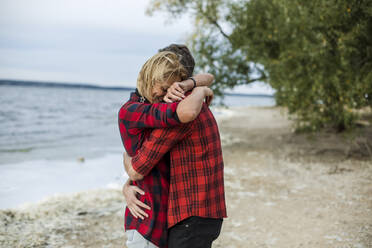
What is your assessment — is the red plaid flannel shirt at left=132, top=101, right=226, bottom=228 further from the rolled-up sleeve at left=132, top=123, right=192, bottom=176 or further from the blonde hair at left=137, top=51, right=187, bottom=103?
the blonde hair at left=137, top=51, right=187, bottom=103

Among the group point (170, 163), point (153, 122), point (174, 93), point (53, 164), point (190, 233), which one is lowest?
point (53, 164)

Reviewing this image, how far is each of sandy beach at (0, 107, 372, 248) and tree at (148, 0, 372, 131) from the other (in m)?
1.46

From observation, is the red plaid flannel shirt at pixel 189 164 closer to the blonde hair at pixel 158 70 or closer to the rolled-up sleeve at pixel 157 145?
the rolled-up sleeve at pixel 157 145

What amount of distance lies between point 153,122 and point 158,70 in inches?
12.3

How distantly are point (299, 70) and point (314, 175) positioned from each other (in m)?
2.59

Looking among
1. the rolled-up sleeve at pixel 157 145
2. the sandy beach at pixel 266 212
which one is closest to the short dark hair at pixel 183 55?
the rolled-up sleeve at pixel 157 145

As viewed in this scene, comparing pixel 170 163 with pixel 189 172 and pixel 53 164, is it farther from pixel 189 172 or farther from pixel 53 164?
pixel 53 164

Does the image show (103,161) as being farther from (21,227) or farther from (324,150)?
(324,150)

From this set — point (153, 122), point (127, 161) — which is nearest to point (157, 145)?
point (153, 122)

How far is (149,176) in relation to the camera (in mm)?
2096

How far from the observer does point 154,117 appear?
191 centimetres

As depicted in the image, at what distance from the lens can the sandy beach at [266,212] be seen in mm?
4855

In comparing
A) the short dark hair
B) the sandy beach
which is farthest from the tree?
the short dark hair

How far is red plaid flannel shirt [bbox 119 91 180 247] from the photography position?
1.99 meters
